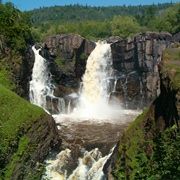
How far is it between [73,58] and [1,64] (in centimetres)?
798

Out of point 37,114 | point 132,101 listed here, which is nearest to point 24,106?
point 37,114

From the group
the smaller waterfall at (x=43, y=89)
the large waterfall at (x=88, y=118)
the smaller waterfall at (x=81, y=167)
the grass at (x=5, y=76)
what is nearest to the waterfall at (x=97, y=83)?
the large waterfall at (x=88, y=118)

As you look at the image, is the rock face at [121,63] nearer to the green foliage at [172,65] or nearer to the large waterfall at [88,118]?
the large waterfall at [88,118]

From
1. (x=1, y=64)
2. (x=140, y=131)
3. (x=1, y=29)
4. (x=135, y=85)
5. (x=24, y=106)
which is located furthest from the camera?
(x=135, y=85)

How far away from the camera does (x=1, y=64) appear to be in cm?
2414

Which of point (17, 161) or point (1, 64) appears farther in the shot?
point (1, 64)

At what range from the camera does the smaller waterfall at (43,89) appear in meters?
27.5

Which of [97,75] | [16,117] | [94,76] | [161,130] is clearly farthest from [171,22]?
[161,130]

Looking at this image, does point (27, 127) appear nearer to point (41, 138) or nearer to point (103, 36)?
point (41, 138)

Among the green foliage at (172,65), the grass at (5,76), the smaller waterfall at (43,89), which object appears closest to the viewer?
the green foliage at (172,65)

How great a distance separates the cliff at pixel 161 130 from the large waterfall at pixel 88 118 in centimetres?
239

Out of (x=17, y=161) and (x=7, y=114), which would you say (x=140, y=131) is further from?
(x=7, y=114)

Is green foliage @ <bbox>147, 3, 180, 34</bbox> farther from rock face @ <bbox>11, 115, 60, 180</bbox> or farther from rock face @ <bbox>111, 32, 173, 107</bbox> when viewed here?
rock face @ <bbox>11, 115, 60, 180</bbox>

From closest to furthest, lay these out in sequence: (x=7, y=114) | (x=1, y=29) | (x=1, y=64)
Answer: (x=7, y=114), (x=1, y=64), (x=1, y=29)
